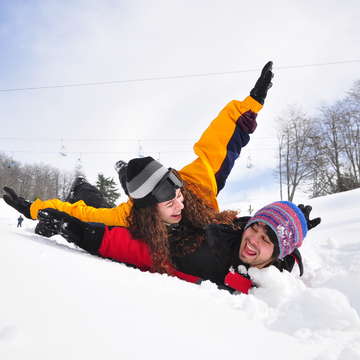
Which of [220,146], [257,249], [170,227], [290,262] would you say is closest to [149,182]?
[170,227]

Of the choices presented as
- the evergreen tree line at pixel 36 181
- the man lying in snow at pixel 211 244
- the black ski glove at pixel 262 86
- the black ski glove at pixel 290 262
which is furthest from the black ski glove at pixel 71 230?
the evergreen tree line at pixel 36 181

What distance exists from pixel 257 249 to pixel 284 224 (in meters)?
0.24

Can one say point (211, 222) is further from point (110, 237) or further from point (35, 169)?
point (35, 169)

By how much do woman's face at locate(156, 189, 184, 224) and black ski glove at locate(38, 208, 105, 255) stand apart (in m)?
0.43

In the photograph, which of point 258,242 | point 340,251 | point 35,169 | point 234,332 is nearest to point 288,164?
point 340,251

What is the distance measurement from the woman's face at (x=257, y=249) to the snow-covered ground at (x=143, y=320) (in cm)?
64

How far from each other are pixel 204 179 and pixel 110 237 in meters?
0.98

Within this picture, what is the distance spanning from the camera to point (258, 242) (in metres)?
1.86

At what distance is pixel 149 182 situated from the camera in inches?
75.5

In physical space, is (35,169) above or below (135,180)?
above

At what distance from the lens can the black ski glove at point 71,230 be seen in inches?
73.4

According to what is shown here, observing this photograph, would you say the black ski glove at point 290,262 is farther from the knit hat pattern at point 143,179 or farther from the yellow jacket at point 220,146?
the knit hat pattern at point 143,179

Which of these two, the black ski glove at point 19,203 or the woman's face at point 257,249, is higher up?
the black ski glove at point 19,203

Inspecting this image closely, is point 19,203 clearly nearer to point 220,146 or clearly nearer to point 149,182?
point 149,182
